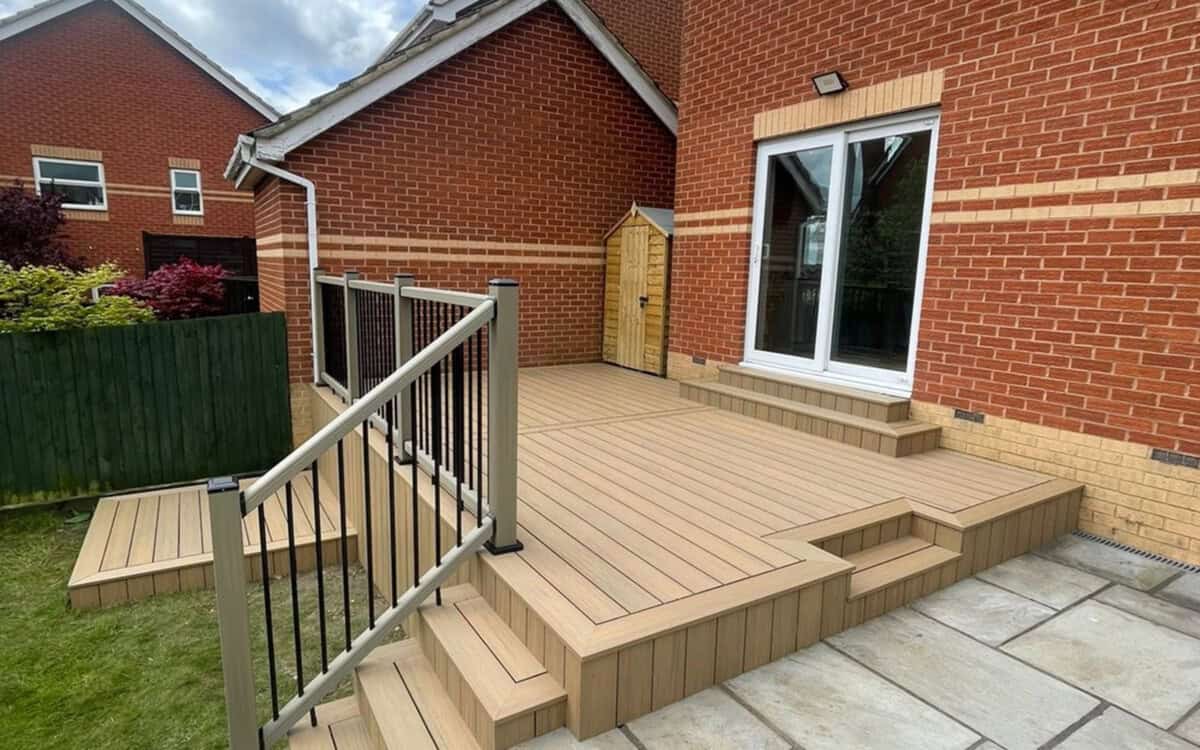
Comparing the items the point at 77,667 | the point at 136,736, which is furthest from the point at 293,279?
the point at 136,736

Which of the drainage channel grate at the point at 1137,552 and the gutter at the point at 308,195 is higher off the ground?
the gutter at the point at 308,195

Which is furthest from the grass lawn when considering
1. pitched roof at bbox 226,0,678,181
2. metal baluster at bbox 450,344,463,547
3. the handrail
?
pitched roof at bbox 226,0,678,181

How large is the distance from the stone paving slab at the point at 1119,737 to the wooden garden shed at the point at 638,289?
5.00 m

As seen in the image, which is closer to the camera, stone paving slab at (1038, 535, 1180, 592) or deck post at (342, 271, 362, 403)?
stone paving slab at (1038, 535, 1180, 592)

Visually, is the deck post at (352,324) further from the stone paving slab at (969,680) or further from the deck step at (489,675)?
the stone paving slab at (969,680)

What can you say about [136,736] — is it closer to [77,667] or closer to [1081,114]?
[77,667]

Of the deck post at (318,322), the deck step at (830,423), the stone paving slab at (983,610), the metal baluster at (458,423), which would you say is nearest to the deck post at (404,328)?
the metal baluster at (458,423)

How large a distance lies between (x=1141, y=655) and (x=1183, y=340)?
1.65 m

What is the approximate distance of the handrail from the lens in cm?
193

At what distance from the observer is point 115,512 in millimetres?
5027

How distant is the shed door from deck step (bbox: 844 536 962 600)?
13.7 feet

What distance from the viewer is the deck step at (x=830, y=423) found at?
4.16 m

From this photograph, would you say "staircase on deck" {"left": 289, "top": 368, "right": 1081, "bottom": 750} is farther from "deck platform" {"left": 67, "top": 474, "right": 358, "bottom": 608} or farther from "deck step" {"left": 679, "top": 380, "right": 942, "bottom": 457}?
"deck platform" {"left": 67, "top": 474, "right": 358, "bottom": 608}

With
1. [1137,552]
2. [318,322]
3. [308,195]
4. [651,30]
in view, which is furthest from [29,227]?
[1137,552]
